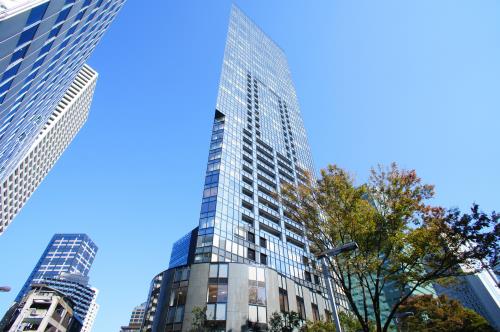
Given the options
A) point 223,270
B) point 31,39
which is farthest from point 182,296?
point 31,39

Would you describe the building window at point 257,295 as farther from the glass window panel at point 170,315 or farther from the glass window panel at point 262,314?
the glass window panel at point 170,315

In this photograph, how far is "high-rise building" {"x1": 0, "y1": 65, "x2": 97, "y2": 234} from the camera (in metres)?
78.0

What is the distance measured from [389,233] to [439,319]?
90.0 feet

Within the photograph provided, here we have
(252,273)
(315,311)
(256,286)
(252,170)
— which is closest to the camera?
(256,286)

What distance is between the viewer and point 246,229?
138 feet

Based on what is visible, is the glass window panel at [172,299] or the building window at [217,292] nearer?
the building window at [217,292]

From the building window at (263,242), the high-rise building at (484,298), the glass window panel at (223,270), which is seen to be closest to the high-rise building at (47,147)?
the building window at (263,242)

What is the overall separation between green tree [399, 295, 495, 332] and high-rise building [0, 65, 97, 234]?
8792cm

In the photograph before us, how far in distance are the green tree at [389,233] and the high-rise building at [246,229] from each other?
225cm

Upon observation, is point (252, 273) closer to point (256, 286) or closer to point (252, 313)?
point (256, 286)

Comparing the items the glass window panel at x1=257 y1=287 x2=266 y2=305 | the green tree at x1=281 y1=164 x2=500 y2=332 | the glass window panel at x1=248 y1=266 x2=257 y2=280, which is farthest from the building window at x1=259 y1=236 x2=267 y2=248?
the green tree at x1=281 y1=164 x2=500 y2=332

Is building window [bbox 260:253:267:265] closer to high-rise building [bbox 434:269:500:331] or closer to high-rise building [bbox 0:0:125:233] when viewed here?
high-rise building [bbox 0:0:125:233]

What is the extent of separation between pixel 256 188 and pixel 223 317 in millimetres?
26136

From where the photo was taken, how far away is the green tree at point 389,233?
12.4m
